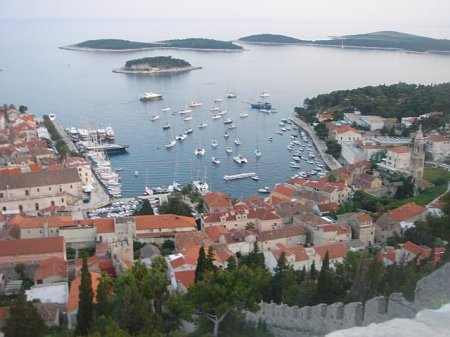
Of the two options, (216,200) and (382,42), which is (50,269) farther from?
(382,42)

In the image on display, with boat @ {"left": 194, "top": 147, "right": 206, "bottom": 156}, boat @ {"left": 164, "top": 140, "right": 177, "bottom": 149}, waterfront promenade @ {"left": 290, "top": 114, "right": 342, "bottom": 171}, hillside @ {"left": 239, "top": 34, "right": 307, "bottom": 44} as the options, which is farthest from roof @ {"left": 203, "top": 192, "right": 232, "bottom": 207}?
hillside @ {"left": 239, "top": 34, "right": 307, "bottom": 44}

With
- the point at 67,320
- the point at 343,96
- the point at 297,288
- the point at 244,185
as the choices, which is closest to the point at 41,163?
the point at 244,185

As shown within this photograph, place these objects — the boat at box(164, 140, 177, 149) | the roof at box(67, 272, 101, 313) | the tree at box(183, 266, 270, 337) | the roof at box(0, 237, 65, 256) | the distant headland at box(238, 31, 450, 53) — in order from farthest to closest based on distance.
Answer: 1. the distant headland at box(238, 31, 450, 53)
2. the boat at box(164, 140, 177, 149)
3. the roof at box(0, 237, 65, 256)
4. the roof at box(67, 272, 101, 313)
5. the tree at box(183, 266, 270, 337)

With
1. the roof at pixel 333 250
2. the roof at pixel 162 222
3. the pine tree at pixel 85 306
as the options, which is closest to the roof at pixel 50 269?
the roof at pixel 162 222

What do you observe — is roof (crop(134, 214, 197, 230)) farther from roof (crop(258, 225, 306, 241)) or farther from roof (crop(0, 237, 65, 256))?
roof (crop(0, 237, 65, 256))

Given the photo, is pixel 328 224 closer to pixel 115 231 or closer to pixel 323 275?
pixel 115 231

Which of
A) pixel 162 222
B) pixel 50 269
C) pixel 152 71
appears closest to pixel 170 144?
pixel 162 222
